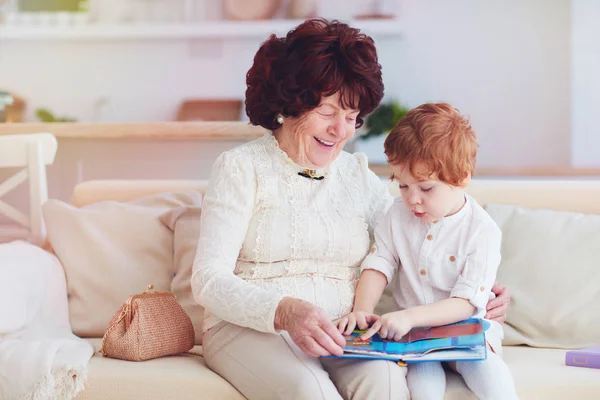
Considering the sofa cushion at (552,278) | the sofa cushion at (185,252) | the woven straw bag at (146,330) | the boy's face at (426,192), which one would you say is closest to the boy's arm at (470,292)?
the boy's face at (426,192)

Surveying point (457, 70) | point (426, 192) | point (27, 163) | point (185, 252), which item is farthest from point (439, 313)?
point (457, 70)

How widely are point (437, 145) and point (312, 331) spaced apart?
1.62 feet

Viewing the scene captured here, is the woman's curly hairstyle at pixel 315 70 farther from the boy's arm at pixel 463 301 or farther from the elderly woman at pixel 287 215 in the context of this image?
the boy's arm at pixel 463 301

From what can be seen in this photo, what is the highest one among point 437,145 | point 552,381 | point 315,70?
point 315,70

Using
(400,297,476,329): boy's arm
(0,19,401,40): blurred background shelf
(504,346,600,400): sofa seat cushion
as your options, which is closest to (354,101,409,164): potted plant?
(0,19,401,40): blurred background shelf

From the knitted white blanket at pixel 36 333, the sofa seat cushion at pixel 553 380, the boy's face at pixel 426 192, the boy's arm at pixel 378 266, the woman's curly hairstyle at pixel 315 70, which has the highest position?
the woman's curly hairstyle at pixel 315 70

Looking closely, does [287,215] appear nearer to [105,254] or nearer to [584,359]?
[105,254]

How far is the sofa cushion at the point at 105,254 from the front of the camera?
2.35 metres

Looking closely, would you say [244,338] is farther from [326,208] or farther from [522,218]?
[522,218]

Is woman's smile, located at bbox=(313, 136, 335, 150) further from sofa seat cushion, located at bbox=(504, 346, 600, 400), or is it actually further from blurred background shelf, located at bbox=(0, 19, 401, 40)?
blurred background shelf, located at bbox=(0, 19, 401, 40)

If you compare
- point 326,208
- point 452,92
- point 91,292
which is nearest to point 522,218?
point 326,208

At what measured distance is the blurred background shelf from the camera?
5.51 meters

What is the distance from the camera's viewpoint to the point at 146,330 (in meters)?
2.00

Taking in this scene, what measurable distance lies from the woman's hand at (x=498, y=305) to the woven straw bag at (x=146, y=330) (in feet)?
2.41
